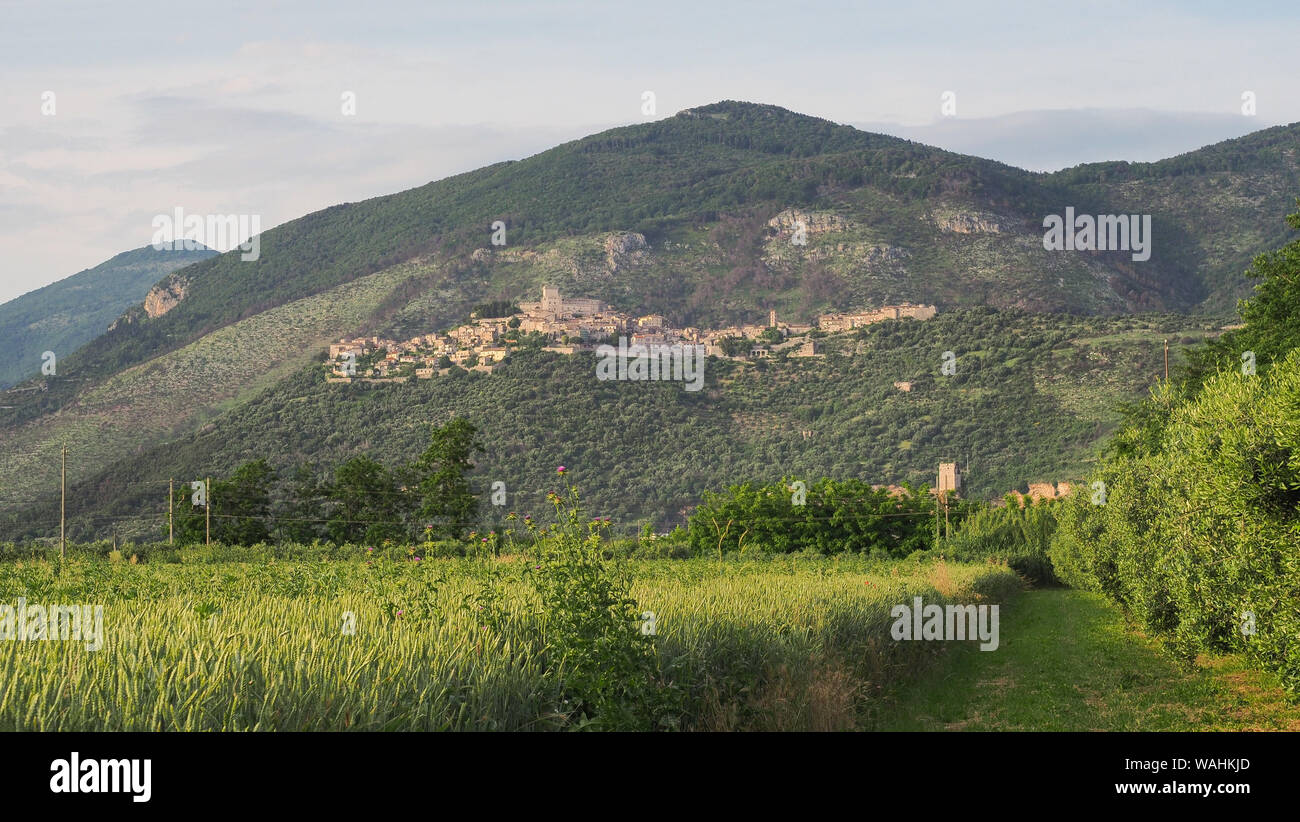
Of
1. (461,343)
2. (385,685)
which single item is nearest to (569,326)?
(461,343)

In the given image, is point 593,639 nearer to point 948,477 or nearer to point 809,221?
point 948,477

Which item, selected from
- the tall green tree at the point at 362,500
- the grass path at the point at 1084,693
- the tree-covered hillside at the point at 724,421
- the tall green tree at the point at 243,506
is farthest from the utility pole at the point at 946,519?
the tall green tree at the point at 243,506

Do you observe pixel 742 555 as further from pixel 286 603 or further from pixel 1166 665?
pixel 286 603

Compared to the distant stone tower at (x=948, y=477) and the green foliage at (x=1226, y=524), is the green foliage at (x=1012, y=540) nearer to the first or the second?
the distant stone tower at (x=948, y=477)

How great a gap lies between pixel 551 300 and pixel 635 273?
12243mm

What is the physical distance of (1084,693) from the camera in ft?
49.0

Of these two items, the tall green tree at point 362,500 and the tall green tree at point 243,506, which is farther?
the tall green tree at point 362,500

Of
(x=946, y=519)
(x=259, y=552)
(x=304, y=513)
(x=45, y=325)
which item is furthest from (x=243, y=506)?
(x=45, y=325)

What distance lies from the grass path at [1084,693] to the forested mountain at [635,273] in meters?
55.2

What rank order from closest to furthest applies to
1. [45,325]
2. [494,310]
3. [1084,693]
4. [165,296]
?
[1084,693] < [494,310] < [165,296] < [45,325]

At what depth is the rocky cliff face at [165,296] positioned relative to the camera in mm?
135625

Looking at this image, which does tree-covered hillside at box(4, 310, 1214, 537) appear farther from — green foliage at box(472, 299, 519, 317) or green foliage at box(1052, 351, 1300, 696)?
green foliage at box(1052, 351, 1300, 696)

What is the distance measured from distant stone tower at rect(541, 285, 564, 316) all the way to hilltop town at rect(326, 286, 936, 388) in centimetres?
11
